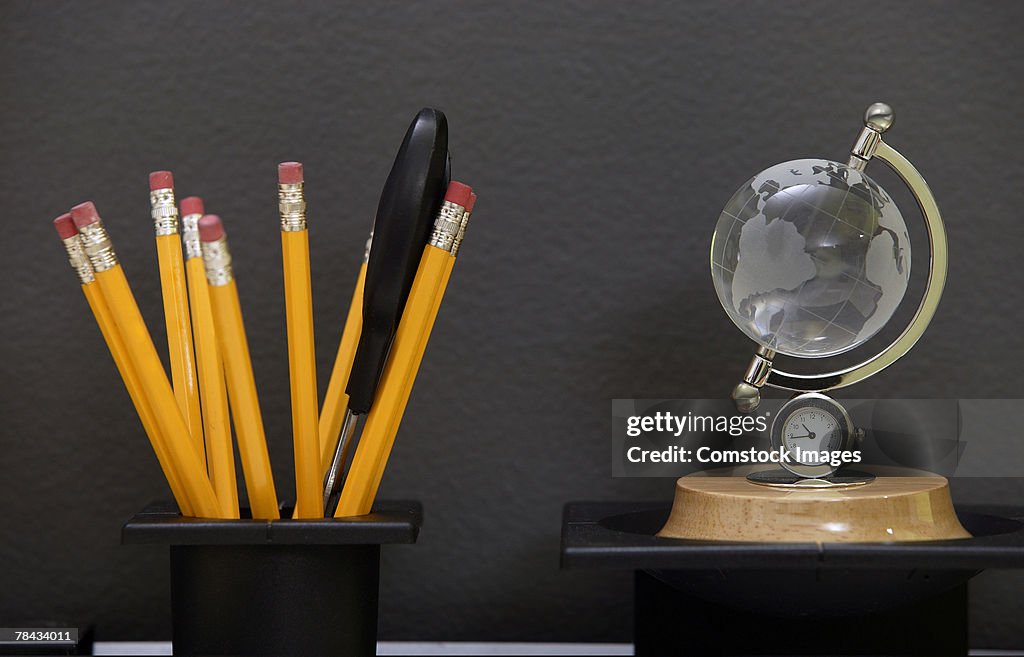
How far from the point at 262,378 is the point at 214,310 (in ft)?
0.61

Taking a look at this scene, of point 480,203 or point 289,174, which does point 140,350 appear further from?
point 480,203

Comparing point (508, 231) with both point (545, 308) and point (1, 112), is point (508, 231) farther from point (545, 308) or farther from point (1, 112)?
point (1, 112)

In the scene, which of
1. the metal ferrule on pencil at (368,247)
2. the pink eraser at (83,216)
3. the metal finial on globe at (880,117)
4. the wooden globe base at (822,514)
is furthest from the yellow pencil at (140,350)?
the metal finial on globe at (880,117)

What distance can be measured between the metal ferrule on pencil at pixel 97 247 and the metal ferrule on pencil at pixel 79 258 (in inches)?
0.5

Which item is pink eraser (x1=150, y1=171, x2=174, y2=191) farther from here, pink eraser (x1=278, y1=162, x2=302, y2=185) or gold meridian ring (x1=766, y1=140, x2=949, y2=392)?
gold meridian ring (x1=766, y1=140, x2=949, y2=392)

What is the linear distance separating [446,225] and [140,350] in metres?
0.16

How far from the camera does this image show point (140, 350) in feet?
1.60

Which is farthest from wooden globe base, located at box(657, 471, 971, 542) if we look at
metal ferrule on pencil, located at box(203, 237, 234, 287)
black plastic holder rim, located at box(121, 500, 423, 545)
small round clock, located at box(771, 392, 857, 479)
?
metal ferrule on pencil, located at box(203, 237, 234, 287)

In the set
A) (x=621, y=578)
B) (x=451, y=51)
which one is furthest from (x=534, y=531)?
(x=451, y=51)

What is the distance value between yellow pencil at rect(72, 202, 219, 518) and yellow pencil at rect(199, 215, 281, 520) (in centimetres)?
3

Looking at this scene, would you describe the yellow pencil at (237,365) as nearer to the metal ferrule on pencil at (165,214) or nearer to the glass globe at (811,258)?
the metal ferrule on pencil at (165,214)

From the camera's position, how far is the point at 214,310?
465 mm

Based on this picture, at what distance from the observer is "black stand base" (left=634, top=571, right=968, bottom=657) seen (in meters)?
0.59

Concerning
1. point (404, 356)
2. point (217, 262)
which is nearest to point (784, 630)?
point (404, 356)
